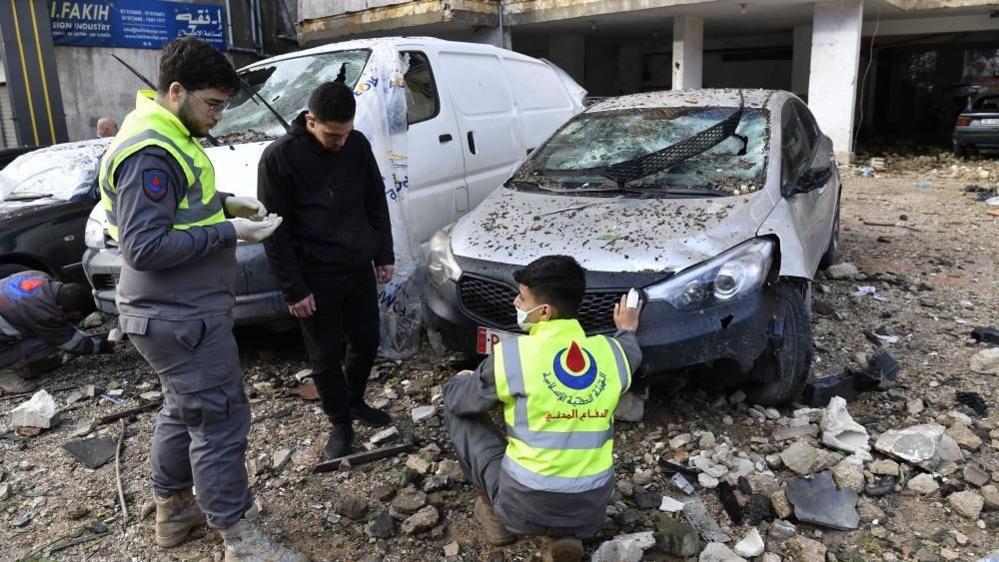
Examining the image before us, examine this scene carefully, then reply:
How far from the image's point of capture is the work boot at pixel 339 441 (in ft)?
11.1

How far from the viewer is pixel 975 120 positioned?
1302cm

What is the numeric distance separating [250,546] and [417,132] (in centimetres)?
285

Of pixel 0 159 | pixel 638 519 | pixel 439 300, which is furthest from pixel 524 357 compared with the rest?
pixel 0 159

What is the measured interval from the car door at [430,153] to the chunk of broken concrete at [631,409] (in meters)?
1.85

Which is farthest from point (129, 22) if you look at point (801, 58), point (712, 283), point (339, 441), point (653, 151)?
point (801, 58)

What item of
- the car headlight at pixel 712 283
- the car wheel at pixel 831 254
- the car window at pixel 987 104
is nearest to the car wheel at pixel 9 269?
the car headlight at pixel 712 283

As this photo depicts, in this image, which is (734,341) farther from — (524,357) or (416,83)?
(416,83)

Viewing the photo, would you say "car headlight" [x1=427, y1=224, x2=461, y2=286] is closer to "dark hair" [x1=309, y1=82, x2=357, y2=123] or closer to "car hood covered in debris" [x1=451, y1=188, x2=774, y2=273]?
"car hood covered in debris" [x1=451, y1=188, x2=774, y2=273]

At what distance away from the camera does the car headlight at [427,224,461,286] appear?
3.67m

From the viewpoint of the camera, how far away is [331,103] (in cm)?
292

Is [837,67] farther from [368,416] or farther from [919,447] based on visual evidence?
[368,416]

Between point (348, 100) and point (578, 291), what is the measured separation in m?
1.32

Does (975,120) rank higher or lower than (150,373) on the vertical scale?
higher

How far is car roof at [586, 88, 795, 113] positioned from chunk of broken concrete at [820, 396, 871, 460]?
6.49 ft
